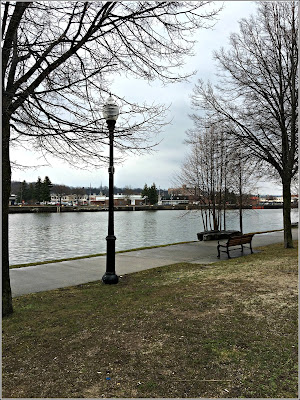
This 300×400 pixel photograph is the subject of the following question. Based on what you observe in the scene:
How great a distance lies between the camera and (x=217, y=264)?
10289 mm

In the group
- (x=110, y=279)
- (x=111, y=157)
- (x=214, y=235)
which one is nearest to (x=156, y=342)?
(x=110, y=279)

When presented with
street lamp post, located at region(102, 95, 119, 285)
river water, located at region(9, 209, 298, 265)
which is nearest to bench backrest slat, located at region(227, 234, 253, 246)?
street lamp post, located at region(102, 95, 119, 285)

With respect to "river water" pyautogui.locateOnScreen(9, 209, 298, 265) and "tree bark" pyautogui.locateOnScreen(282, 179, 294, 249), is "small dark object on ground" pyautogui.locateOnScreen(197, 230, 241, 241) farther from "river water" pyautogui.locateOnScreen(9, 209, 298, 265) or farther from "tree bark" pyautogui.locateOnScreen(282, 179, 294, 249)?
"tree bark" pyautogui.locateOnScreen(282, 179, 294, 249)

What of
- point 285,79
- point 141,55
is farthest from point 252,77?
point 141,55

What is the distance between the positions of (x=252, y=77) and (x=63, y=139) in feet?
28.6

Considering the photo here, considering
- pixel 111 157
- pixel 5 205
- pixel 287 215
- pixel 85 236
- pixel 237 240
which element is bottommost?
pixel 85 236

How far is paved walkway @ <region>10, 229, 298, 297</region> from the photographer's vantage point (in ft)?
26.5

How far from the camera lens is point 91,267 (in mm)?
10172

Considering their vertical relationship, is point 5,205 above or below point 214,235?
above

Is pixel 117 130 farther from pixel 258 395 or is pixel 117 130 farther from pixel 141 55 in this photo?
pixel 258 395

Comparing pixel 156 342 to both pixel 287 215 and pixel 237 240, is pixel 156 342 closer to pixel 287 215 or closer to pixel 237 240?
pixel 237 240

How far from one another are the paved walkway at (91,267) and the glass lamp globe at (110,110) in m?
3.97

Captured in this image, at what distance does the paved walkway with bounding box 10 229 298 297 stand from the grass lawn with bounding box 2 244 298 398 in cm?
96

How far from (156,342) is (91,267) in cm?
613
